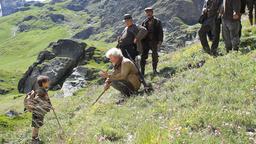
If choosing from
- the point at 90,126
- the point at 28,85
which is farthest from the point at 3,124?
the point at 28,85

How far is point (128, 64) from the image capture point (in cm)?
1598

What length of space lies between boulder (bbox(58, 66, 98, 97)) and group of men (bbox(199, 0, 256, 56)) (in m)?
23.7

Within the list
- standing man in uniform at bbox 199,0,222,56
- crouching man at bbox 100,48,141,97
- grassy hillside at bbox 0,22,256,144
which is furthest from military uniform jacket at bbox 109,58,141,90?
standing man in uniform at bbox 199,0,222,56

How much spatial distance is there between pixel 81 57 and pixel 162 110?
4807cm

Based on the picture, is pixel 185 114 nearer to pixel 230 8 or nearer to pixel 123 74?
pixel 123 74

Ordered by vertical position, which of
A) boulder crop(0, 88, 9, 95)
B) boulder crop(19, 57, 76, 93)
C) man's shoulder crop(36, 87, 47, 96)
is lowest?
boulder crop(0, 88, 9, 95)

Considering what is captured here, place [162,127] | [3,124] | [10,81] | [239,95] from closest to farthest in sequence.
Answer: [162,127] < [239,95] < [3,124] < [10,81]

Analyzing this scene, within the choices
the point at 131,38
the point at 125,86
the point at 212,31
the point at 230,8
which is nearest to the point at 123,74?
the point at 125,86

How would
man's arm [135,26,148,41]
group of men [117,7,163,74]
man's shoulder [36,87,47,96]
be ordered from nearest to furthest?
man's shoulder [36,87,47,96], man's arm [135,26,148,41], group of men [117,7,163,74]

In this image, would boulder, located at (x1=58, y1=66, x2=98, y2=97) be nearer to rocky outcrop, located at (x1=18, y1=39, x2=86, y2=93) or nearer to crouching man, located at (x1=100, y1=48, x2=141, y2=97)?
rocky outcrop, located at (x1=18, y1=39, x2=86, y2=93)

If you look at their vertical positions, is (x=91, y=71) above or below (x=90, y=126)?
below

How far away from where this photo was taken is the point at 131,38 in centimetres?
1912

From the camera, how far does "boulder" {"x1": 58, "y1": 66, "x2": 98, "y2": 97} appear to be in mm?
43781

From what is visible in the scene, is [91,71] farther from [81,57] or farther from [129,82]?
[129,82]
